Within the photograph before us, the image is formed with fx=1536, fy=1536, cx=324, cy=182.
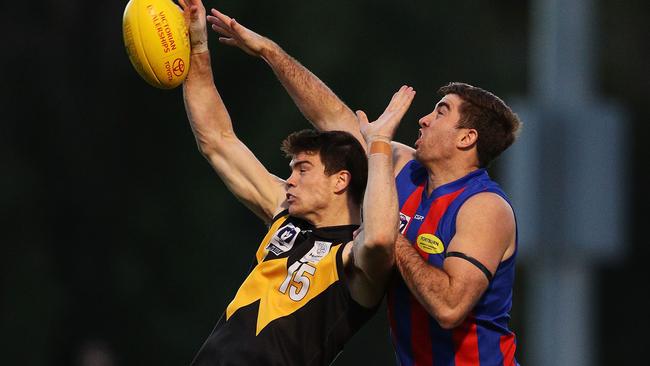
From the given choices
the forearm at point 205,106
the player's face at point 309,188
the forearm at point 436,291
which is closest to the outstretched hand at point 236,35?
the forearm at point 205,106

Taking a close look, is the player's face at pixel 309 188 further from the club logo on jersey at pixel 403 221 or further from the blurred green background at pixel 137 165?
the blurred green background at pixel 137 165

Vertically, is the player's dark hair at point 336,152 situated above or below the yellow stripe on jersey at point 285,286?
above

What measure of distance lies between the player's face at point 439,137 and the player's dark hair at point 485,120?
0.14ft

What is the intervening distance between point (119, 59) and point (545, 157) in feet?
39.0

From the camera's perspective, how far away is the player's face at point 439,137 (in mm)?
7156

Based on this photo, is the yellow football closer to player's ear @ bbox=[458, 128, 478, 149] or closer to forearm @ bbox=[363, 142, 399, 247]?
forearm @ bbox=[363, 142, 399, 247]

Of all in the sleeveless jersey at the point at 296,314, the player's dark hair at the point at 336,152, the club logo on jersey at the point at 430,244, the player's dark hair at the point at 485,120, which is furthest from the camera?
the player's dark hair at the point at 336,152

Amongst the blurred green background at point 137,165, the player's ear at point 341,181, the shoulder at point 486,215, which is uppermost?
the player's ear at point 341,181

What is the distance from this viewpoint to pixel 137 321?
74.9 feet

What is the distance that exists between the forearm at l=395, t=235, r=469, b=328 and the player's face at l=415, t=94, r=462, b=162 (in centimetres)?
66

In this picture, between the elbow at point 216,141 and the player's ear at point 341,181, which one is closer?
the player's ear at point 341,181

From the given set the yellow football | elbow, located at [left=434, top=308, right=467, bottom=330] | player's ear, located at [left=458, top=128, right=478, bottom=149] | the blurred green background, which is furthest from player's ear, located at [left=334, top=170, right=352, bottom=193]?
the blurred green background

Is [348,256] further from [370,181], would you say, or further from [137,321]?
[137,321]

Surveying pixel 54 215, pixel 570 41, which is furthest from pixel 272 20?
pixel 570 41
